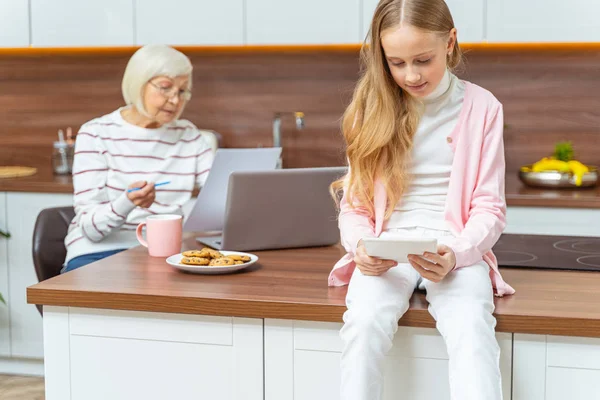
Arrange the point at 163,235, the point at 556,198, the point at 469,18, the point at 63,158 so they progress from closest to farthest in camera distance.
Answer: the point at 163,235
the point at 556,198
the point at 469,18
the point at 63,158

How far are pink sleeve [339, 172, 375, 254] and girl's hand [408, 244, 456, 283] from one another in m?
0.15

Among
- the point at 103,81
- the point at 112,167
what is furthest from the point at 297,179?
the point at 103,81

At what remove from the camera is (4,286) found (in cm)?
327

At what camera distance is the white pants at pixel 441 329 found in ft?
4.45

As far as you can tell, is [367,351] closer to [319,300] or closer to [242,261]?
[319,300]

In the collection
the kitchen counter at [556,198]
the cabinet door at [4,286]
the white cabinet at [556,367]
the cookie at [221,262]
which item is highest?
the kitchen counter at [556,198]

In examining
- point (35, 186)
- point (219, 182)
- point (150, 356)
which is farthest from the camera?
point (35, 186)

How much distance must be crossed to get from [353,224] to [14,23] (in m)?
2.32

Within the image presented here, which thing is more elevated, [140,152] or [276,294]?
[140,152]

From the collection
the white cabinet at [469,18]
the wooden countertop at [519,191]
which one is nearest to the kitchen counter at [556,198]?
the wooden countertop at [519,191]

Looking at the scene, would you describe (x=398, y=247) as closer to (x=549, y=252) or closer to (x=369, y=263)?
(x=369, y=263)

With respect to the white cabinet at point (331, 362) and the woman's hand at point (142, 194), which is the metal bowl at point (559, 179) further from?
the white cabinet at point (331, 362)

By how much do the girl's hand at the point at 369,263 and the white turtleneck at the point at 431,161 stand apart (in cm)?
18

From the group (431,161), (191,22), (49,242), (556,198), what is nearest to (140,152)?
(49,242)
